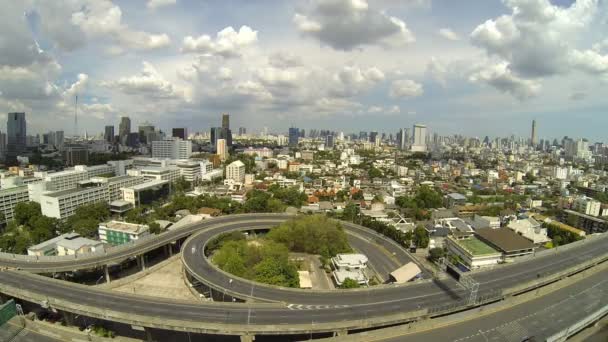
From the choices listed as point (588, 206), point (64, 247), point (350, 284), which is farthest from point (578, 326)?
point (64, 247)

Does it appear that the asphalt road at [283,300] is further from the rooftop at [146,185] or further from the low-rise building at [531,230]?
the rooftop at [146,185]

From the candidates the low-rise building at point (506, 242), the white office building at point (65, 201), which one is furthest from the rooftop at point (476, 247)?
the white office building at point (65, 201)

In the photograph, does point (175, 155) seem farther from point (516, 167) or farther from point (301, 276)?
point (516, 167)

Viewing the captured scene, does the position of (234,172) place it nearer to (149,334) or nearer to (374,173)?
(374,173)

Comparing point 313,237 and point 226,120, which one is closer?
point 313,237

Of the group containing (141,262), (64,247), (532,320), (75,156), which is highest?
(75,156)

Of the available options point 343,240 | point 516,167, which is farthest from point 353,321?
point 516,167
